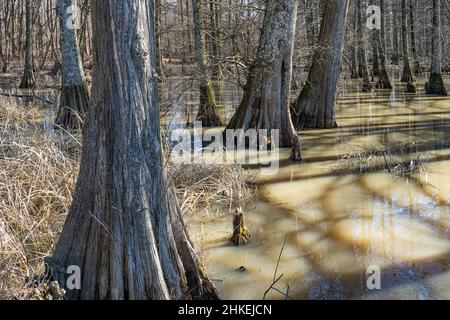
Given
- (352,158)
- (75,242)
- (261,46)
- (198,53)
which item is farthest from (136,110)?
(198,53)

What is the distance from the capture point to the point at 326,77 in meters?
11.2

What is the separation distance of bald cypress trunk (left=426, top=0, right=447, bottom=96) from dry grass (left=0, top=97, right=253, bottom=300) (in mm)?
12426

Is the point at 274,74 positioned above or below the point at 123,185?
above

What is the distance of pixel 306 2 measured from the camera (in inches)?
503

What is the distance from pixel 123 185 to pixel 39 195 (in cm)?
178

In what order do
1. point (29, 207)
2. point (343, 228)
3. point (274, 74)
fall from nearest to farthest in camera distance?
point (29, 207) → point (343, 228) → point (274, 74)

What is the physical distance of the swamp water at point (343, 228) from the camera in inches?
151

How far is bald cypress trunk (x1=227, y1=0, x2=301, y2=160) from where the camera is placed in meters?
8.88

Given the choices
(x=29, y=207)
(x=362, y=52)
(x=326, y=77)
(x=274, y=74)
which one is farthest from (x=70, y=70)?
(x=362, y=52)

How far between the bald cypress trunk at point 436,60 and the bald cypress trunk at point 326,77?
6386mm

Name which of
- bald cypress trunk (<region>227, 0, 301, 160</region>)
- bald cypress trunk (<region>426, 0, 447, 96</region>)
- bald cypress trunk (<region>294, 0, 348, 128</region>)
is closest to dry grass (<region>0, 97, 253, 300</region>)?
bald cypress trunk (<region>227, 0, 301, 160</region>)

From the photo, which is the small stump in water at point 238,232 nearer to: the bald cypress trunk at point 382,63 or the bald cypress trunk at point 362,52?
the bald cypress trunk at point 362,52
